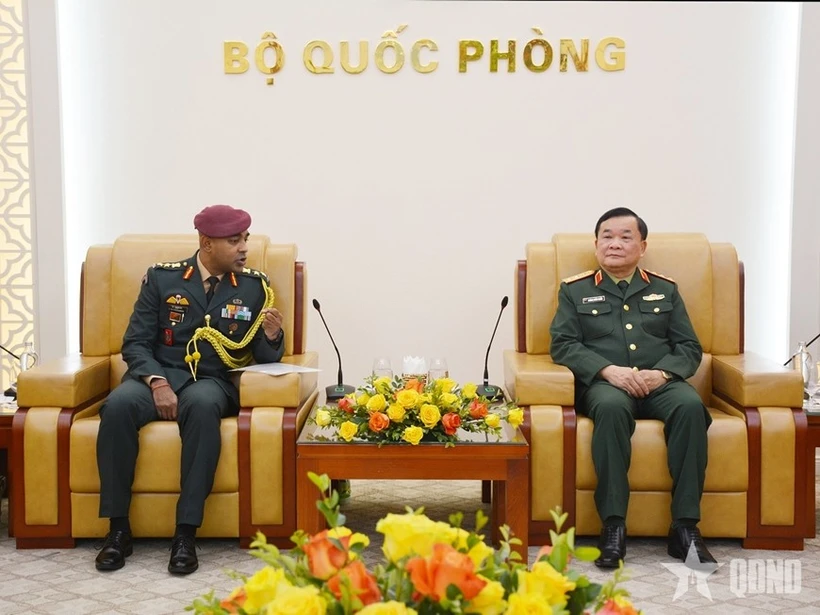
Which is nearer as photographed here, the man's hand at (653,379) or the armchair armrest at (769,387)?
the armchair armrest at (769,387)

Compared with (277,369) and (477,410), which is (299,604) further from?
(277,369)

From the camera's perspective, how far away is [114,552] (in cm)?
316

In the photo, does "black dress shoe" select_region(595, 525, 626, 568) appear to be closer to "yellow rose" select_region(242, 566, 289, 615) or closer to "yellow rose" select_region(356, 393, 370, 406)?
"yellow rose" select_region(356, 393, 370, 406)

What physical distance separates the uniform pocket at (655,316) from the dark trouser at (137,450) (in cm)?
167

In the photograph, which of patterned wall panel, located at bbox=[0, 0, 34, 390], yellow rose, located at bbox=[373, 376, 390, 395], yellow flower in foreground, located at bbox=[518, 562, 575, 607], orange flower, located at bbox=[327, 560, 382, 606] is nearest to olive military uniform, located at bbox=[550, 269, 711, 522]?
yellow rose, located at bbox=[373, 376, 390, 395]

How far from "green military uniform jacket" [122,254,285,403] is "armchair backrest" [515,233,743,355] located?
3.37ft

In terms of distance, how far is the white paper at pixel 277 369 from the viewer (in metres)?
3.40

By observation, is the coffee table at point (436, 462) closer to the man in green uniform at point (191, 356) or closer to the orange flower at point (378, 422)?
the orange flower at point (378, 422)

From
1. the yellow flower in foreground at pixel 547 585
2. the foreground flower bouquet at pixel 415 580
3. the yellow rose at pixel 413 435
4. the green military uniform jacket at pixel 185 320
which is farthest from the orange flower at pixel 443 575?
the green military uniform jacket at pixel 185 320

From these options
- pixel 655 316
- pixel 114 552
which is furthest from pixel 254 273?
pixel 655 316

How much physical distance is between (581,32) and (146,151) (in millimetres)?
2160

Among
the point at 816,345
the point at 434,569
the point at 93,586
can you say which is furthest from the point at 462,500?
the point at 434,569

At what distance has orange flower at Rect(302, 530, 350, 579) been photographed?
119 centimetres

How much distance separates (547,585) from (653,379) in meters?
2.43
